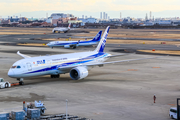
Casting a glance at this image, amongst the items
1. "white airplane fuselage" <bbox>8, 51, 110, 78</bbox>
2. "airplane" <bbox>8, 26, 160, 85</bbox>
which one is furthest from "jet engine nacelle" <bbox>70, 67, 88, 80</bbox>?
"white airplane fuselage" <bbox>8, 51, 110, 78</bbox>

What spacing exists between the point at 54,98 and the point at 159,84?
17.4 m

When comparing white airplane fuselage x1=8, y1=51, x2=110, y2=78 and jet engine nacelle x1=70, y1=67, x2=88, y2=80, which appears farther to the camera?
jet engine nacelle x1=70, y1=67, x2=88, y2=80

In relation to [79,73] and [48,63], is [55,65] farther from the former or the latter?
[79,73]

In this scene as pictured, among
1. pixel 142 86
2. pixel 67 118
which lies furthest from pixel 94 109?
pixel 142 86

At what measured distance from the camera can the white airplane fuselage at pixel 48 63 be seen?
45.0 metres

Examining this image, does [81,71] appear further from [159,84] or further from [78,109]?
[78,109]

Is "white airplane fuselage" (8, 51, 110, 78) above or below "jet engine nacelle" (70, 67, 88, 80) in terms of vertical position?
above

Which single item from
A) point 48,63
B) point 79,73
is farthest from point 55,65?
point 79,73

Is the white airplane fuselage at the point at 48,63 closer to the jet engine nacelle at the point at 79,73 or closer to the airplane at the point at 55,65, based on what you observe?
the airplane at the point at 55,65

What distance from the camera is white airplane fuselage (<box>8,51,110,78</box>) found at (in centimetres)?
4503

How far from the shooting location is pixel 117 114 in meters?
30.7

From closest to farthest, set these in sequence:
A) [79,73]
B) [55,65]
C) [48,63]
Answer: [79,73]
[48,63]
[55,65]

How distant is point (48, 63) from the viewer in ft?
158

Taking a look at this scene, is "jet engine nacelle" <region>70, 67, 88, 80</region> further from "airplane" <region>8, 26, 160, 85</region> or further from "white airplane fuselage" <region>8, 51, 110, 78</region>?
"white airplane fuselage" <region>8, 51, 110, 78</region>
